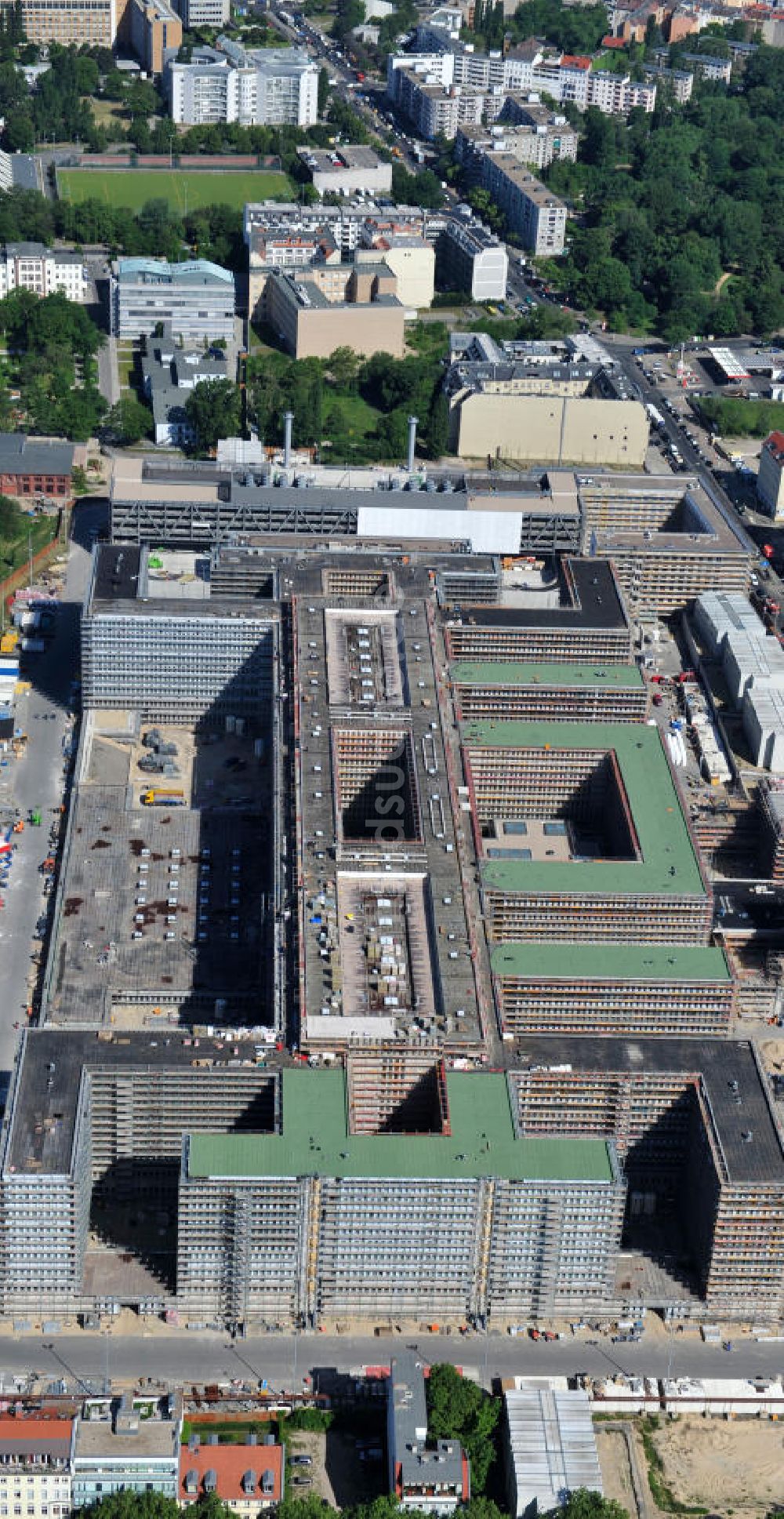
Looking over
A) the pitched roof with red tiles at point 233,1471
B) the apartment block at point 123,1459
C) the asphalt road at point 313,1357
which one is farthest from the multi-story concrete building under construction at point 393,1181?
the apartment block at point 123,1459

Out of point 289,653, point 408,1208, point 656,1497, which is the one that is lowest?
point 656,1497

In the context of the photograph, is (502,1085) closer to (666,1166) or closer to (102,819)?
(666,1166)

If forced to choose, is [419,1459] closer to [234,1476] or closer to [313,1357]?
[234,1476]

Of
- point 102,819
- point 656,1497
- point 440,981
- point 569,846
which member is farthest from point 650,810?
point 656,1497

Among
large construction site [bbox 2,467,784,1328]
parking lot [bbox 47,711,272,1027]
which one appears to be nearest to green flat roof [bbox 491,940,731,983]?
large construction site [bbox 2,467,784,1328]

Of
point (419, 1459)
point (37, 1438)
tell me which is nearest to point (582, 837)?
point (419, 1459)
